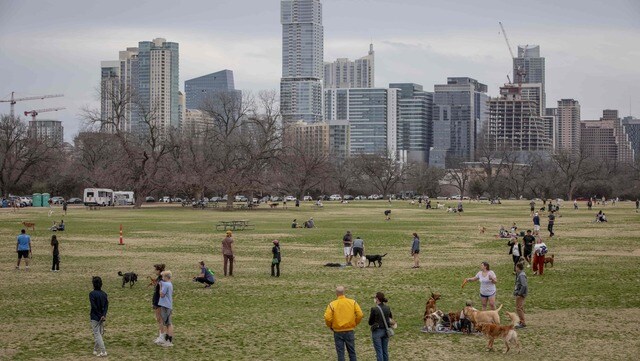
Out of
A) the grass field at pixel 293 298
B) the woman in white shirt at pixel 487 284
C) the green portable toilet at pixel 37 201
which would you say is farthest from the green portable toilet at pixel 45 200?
the woman in white shirt at pixel 487 284

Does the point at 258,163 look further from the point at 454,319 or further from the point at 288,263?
the point at 454,319

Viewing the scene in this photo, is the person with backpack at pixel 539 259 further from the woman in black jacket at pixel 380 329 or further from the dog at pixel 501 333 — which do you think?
the woman in black jacket at pixel 380 329

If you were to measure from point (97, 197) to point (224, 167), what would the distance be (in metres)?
16.8

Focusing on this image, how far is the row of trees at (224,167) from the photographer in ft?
330

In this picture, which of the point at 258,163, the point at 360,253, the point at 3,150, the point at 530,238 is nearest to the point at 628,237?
the point at 530,238

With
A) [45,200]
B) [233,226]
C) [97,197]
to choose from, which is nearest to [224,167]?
[97,197]

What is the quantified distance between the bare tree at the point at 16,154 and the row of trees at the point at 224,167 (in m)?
0.16

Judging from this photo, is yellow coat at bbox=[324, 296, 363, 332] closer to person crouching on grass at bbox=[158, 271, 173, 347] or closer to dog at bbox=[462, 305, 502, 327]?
dog at bbox=[462, 305, 502, 327]

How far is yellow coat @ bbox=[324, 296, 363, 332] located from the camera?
15.9m

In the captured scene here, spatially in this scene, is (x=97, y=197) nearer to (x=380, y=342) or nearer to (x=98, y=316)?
(x=98, y=316)

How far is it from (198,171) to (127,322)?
78.8m

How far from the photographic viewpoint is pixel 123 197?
117000 millimetres

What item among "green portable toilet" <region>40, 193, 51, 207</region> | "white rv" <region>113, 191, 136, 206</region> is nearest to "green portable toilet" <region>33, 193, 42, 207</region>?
"green portable toilet" <region>40, 193, 51, 207</region>

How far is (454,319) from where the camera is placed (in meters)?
21.0
